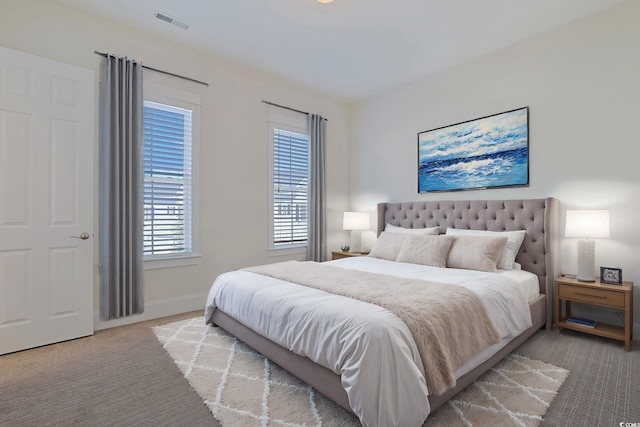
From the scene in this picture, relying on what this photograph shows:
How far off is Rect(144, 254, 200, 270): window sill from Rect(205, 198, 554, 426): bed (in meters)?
0.85

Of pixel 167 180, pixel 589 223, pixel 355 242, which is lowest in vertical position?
pixel 355 242

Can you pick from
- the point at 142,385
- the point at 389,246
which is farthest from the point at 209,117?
the point at 142,385

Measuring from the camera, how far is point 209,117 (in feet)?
12.7

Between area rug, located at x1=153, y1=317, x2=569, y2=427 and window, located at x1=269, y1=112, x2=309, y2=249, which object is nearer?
area rug, located at x1=153, y1=317, x2=569, y2=427

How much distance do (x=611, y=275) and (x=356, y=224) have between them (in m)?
2.91

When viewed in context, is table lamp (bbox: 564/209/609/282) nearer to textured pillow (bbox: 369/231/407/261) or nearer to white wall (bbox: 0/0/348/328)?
textured pillow (bbox: 369/231/407/261)

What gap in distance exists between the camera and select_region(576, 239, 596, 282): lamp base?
2858mm

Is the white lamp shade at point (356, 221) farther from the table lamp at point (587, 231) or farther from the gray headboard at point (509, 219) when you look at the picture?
the table lamp at point (587, 231)

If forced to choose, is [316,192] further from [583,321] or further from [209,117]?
[583,321]

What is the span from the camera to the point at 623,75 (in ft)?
9.52

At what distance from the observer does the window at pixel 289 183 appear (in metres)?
4.51

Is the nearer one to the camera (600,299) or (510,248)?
(600,299)

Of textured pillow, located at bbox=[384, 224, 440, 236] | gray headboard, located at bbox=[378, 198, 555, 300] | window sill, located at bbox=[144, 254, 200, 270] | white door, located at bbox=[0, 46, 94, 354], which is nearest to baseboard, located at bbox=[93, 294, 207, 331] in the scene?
white door, located at bbox=[0, 46, 94, 354]

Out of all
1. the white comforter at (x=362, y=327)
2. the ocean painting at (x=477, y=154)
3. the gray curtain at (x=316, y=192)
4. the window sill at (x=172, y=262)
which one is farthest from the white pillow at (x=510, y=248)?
the window sill at (x=172, y=262)
